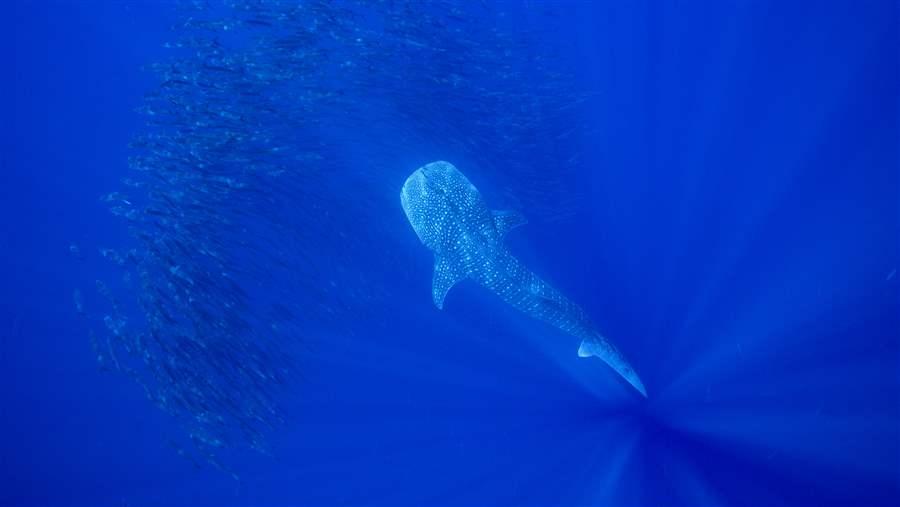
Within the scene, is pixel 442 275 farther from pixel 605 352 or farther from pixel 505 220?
pixel 605 352

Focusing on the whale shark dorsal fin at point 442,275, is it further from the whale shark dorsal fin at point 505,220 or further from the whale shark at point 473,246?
the whale shark dorsal fin at point 505,220

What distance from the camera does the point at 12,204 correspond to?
22.1 ft

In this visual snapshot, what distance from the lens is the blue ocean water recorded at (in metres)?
5.01

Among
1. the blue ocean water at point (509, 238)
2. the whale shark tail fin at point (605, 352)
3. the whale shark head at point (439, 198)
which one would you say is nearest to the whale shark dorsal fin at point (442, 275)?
the whale shark head at point (439, 198)

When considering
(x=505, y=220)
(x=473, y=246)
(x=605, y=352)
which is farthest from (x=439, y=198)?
(x=605, y=352)

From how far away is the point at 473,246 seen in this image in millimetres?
4629

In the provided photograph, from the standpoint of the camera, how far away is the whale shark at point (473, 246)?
14.8ft

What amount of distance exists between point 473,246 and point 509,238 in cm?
169

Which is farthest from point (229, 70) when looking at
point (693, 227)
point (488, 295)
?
point (693, 227)

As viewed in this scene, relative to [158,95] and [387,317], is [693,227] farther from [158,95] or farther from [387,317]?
[158,95]

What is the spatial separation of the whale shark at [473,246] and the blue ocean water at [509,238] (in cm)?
112

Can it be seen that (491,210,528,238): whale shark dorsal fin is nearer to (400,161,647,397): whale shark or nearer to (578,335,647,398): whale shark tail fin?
(400,161,647,397): whale shark

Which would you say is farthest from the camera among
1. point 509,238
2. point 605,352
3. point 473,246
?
point 509,238

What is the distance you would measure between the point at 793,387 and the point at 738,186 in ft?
7.65
